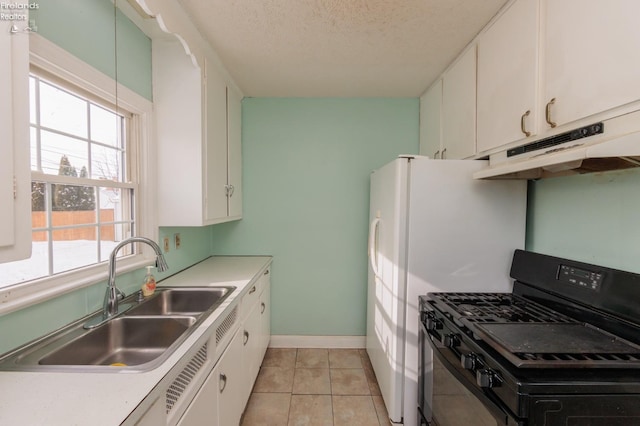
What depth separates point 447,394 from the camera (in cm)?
124

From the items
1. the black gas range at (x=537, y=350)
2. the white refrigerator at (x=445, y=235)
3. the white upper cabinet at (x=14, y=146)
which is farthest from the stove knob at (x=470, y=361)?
the white upper cabinet at (x=14, y=146)

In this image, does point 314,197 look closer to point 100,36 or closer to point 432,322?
point 432,322

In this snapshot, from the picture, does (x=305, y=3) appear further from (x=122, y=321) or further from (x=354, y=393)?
(x=354, y=393)

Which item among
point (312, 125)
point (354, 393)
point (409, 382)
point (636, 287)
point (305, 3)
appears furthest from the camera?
point (312, 125)

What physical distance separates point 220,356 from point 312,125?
2094mm

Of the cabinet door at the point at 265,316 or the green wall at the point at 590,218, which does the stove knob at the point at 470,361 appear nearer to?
the green wall at the point at 590,218

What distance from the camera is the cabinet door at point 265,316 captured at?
2357mm

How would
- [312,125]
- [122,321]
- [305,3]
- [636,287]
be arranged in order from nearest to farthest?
[636,287] → [122,321] → [305,3] → [312,125]

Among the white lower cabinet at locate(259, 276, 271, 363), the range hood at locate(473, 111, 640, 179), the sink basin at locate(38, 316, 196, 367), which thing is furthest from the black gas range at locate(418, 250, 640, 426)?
the white lower cabinet at locate(259, 276, 271, 363)

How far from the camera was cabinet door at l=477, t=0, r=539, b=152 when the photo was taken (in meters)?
1.26

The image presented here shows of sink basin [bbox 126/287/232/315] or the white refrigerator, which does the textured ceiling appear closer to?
the white refrigerator

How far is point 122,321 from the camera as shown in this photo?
4.35 feet

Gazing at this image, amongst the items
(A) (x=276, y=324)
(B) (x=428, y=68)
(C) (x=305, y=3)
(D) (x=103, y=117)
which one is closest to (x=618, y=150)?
(C) (x=305, y=3)

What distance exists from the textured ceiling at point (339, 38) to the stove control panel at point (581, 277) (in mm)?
1362
